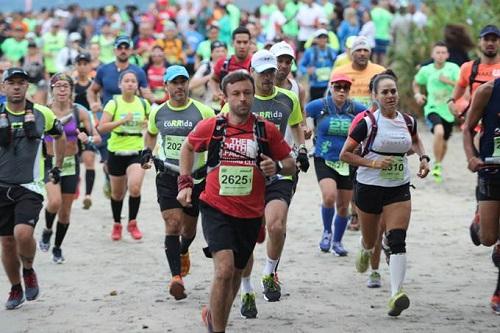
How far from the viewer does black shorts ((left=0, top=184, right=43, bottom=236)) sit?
10.0m

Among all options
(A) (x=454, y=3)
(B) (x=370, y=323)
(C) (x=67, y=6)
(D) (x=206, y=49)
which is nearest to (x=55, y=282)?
(B) (x=370, y=323)

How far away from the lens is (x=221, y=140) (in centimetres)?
841

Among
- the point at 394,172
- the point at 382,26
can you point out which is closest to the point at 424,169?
the point at 394,172

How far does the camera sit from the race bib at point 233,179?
27.6 feet

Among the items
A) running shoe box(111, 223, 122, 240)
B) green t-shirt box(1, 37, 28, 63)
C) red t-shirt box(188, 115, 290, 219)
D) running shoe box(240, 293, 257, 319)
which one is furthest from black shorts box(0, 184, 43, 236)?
green t-shirt box(1, 37, 28, 63)

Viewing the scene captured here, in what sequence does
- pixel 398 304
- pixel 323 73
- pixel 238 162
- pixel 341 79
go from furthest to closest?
1. pixel 323 73
2. pixel 341 79
3. pixel 398 304
4. pixel 238 162

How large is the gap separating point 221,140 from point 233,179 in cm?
28

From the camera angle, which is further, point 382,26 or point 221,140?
point 382,26

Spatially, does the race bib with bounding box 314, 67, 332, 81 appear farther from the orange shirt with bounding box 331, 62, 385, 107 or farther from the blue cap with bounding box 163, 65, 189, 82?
Result: the blue cap with bounding box 163, 65, 189, 82

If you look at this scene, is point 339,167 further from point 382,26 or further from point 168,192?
point 382,26

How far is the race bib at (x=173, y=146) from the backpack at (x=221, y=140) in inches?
87.8

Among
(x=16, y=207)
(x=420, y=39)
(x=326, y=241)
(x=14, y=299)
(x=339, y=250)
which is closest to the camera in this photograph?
(x=16, y=207)

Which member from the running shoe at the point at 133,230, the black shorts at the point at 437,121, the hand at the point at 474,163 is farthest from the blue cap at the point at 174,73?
the black shorts at the point at 437,121

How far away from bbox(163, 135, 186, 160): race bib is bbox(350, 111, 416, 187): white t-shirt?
1663 millimetres
